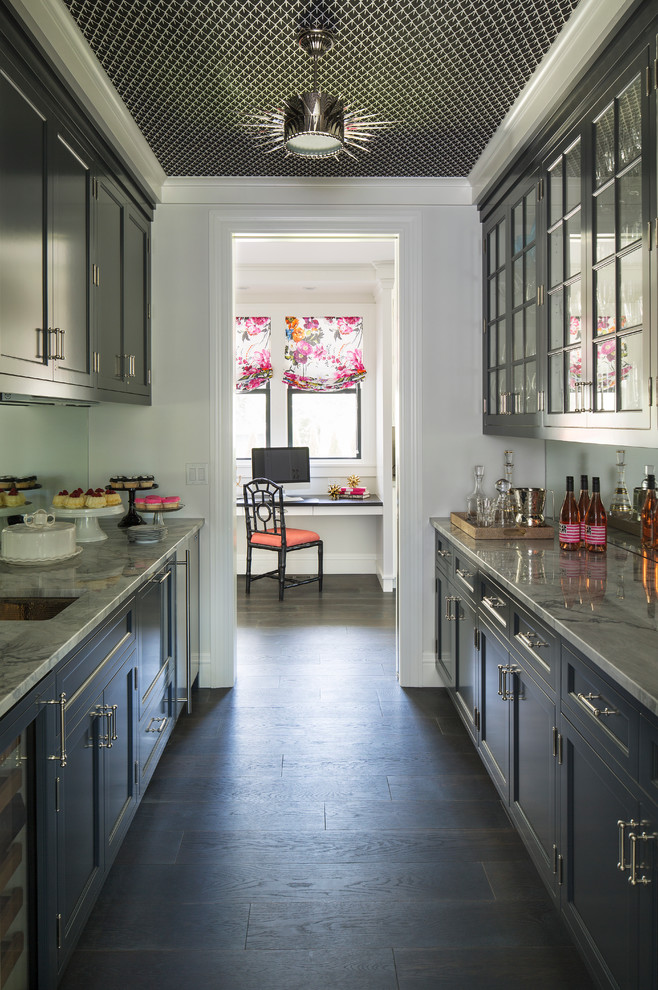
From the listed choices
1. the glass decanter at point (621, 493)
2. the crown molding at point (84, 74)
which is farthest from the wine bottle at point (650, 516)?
the crown molding at point (84, 74)

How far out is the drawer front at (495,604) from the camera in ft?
7.66

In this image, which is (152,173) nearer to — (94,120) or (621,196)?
(94,120)

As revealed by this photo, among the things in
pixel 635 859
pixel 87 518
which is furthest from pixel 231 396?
pixel 635 859

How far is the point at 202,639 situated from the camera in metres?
3.92

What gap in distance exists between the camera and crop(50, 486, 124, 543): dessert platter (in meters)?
3.04

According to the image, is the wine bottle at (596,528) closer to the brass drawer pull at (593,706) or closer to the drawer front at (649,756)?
the brass drawer pull at (593,706)

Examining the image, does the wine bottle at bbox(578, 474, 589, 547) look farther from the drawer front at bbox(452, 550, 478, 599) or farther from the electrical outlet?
the electrical outlet

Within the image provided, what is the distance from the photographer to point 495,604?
2.49 m

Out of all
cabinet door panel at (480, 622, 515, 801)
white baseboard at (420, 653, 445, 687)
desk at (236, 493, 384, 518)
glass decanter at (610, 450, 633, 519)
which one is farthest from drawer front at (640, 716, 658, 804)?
desk at (236, 493, 384, 518)

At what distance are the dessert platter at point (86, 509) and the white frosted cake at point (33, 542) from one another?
405mm

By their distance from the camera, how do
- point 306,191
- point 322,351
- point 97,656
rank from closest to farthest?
point 97,656
point 306,191
point 322,351

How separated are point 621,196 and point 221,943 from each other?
231 centimetres

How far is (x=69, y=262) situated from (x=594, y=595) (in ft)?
6.54

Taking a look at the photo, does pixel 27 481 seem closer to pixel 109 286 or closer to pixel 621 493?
pixel 109 286
